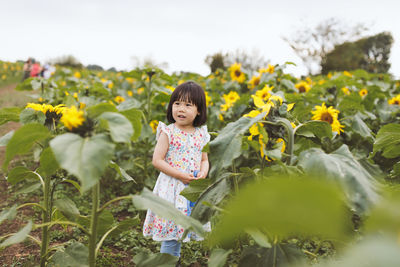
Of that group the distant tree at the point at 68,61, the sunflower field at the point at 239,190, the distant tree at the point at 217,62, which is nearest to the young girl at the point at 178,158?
the sunflower field at the point at 239,190

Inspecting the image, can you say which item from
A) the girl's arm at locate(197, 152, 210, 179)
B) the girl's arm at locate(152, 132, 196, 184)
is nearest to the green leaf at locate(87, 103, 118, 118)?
the girl's arm at locate(152, 132, 196, 184)

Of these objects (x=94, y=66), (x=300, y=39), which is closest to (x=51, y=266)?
(x=94, y=66)

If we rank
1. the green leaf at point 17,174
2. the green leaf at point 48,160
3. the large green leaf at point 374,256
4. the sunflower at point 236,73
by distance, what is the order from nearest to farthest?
the large green leaf at point 374,256, the green leaf at point 48,160, the green leaf at point 17,174, the sunflower at point 236,73

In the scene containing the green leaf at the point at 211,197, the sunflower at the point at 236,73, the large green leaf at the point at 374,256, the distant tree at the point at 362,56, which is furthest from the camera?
the distant tree at the point at 362,56

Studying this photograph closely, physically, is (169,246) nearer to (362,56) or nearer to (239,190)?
(239,190)

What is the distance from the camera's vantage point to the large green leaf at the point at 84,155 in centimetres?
72

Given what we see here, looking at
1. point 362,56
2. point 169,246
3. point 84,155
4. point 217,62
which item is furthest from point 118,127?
point 362,56

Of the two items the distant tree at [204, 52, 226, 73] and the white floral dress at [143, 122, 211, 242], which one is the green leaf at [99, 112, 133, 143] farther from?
the distant tree at [204, 52, 226, 73]

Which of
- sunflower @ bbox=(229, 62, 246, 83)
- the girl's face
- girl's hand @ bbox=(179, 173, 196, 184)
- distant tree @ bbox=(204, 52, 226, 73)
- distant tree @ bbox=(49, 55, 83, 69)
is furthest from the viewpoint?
distant tree @ bbox=(49, 55, 83, 69)

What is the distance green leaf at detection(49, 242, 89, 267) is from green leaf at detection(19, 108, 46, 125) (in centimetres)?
51

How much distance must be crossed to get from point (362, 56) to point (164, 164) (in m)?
16.2

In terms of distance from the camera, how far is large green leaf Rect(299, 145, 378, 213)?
837 millimetres

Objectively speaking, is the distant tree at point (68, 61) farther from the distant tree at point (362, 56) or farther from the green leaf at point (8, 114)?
the green leaf at point (8, 114)

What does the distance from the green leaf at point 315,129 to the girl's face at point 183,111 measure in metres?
0.81
